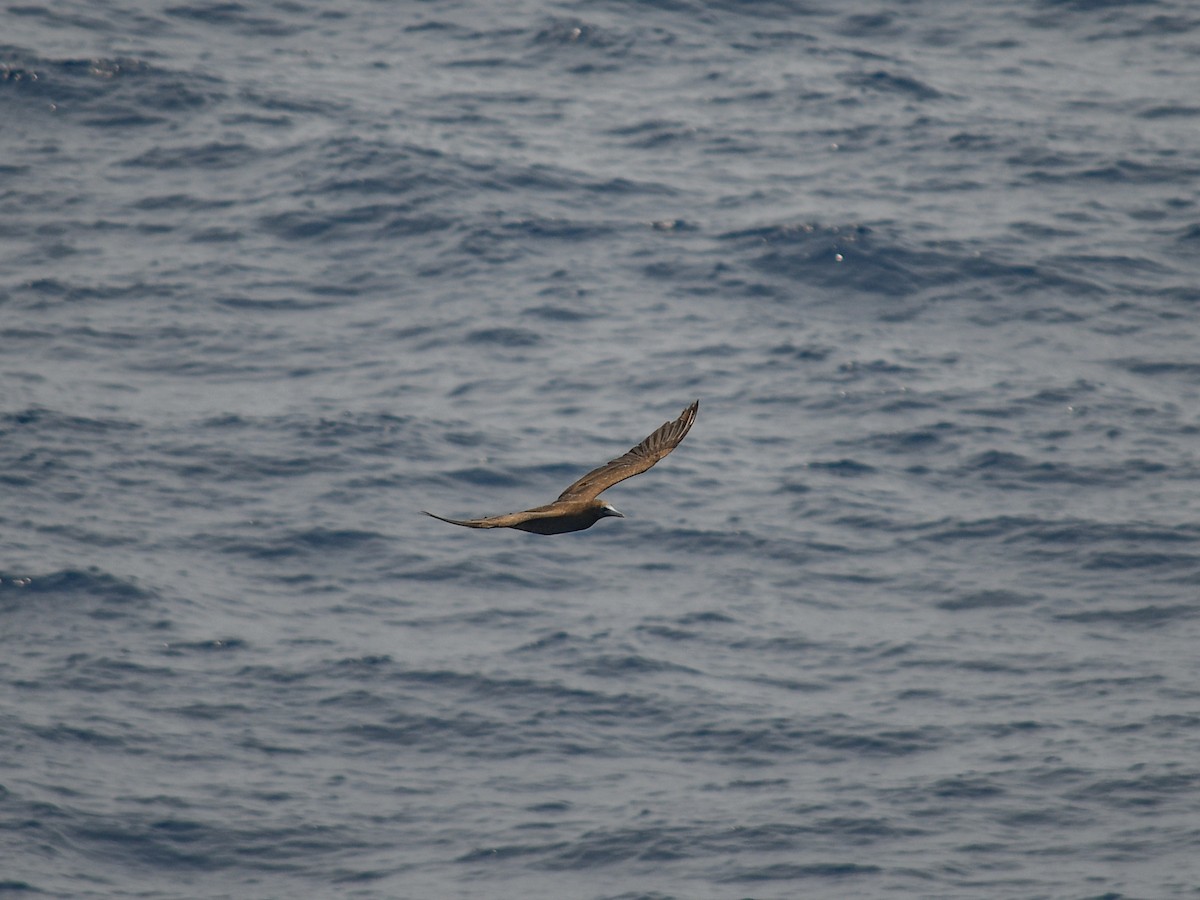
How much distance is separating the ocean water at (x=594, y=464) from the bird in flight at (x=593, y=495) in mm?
9588

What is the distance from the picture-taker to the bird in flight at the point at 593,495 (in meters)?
15.6

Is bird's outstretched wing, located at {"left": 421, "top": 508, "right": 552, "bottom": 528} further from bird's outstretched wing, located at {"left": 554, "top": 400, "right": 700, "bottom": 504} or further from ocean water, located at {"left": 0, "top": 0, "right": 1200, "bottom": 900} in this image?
ocean water, located at {"left": 0, "top": 0, "right": 1200, "bottom": 900}

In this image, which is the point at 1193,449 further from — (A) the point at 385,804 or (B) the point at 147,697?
(B) the point at 147,697

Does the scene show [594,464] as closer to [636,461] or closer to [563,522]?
[636,461]

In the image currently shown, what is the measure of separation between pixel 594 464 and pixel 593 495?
14.9 m

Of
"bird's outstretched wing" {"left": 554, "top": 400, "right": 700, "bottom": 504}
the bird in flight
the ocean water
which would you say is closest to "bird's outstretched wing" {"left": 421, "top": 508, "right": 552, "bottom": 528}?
the bird in flight

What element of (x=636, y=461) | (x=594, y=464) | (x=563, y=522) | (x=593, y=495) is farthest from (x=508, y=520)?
(x=594, y=464)

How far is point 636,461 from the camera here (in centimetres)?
1650

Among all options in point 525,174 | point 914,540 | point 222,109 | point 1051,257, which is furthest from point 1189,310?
point 222,109

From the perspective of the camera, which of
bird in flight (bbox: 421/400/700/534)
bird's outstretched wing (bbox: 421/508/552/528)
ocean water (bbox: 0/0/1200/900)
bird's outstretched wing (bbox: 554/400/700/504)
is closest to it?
bird's outstretched wing (bbox: 421/508/552/528)

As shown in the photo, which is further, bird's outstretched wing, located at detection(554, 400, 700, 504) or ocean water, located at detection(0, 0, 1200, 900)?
ocean water, located at detection(0, 0, 1200, 900)

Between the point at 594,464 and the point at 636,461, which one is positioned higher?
the point at 636,461

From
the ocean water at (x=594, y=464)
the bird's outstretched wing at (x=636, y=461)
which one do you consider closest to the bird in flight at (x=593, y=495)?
the bird's outstretched wing at (x=636, y=461)

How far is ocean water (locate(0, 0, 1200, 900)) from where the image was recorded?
25.3 m
